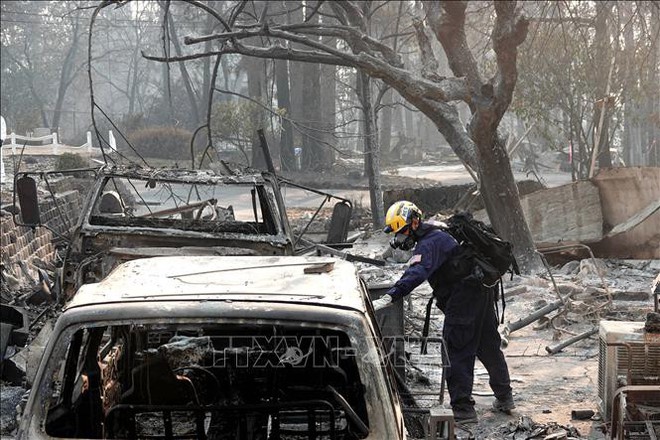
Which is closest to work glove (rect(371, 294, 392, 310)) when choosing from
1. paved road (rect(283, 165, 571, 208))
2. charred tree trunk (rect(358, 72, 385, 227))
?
charred tree trunk (rect(358, 72, 385, 227))

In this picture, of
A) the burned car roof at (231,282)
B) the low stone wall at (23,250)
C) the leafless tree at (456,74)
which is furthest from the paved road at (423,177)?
the burned car roof at (231,282)

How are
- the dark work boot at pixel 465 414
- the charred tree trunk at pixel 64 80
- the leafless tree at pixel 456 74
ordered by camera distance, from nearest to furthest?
the dark work boot at pixel 465 414 → the leafless tree at pixel 456 74 → the charred tree trunk at pixel 64 80

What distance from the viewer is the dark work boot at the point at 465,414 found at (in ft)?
23.5

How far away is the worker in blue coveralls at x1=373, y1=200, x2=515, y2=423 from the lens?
269 inches

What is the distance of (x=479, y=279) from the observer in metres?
6.94

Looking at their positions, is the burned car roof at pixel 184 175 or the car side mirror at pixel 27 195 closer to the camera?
the car side mirror at pixel 27 195

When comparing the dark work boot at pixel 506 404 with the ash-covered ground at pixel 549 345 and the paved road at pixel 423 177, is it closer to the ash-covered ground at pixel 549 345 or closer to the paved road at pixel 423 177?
the ash-covered ground at pixel 549 345

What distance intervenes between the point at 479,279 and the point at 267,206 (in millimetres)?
2010

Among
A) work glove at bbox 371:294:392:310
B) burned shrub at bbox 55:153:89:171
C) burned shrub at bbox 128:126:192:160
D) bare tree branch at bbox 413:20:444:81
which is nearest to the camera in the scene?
work glove at bbox 371:294:392:310

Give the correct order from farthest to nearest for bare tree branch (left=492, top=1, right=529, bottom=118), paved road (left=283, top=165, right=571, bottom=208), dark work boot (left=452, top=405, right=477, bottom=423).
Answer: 1. paved road (left=283, top=165, right=571, bottom=208)
2. bare tree branch (left=492, top=1, right=529, bottom=118)
3. dark work boot (left=452, top=405, right=477, bottom=423)

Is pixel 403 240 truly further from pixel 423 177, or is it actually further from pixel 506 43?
pixel 423 177

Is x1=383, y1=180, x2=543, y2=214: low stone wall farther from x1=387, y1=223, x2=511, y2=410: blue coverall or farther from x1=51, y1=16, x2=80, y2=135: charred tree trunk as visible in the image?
x1=51, y1=16, x2=80, y2=135: charred tree trunk

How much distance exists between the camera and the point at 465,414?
23.6 ft

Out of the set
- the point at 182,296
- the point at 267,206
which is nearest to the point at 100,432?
the point at 182,296
